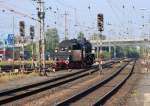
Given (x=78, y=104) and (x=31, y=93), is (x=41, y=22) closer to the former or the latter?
(x=31, y=93)

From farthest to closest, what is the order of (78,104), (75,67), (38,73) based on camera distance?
(75,67), (38,73), (78,104)

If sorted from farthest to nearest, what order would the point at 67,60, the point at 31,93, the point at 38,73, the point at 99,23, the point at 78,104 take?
the point at 67,60
the point at 38,73
the point at 99,23
the point at 31,93
the point at 78,104

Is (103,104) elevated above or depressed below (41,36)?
below

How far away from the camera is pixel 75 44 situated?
204 ft

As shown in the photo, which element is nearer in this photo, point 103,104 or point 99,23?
point 103,104

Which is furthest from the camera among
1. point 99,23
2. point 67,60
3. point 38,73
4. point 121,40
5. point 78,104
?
point 121,40

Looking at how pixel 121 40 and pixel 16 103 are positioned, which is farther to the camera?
pixel 121 40

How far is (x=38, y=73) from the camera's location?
1875 inches

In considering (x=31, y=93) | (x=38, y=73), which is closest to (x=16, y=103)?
(x=31, y=93)

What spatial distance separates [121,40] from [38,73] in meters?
136

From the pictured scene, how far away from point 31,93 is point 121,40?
158 metres

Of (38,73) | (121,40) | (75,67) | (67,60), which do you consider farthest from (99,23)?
(121,40)

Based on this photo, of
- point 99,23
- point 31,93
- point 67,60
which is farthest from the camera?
point 67,60

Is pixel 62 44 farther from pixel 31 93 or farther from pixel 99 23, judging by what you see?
pixel 31 93
